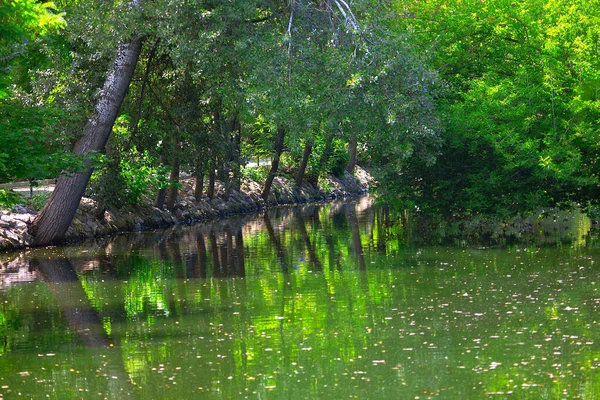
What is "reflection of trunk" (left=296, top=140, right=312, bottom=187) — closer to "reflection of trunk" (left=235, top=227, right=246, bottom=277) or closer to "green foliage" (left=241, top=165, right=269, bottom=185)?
"green foliage" (left=241, top=165, right=269, bottom=185)

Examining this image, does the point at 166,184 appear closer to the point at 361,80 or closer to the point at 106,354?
the point at 361,80

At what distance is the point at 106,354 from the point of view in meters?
12.3

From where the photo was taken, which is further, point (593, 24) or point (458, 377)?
point (593, 24)

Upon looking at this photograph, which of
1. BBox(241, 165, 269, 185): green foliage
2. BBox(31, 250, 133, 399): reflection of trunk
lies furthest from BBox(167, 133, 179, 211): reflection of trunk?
BBox(241, 165, 269, 185): green foliage

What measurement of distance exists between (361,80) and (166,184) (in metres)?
12.9

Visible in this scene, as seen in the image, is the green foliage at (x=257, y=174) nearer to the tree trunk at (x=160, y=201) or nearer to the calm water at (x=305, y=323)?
the tree trunk at (x=160, y=201)

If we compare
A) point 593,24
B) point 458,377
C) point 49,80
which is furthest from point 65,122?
point 458,377

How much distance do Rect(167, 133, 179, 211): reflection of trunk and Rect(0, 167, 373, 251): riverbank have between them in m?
0.41

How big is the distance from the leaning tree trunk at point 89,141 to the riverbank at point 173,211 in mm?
622

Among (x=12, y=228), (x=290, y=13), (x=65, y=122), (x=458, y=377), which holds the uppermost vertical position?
(x=290, y=13)

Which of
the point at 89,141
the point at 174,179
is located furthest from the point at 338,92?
the point at 174,179

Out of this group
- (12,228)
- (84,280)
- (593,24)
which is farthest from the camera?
(12,228)

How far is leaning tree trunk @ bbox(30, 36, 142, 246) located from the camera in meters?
27.1

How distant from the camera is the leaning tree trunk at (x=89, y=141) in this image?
27062 mm
